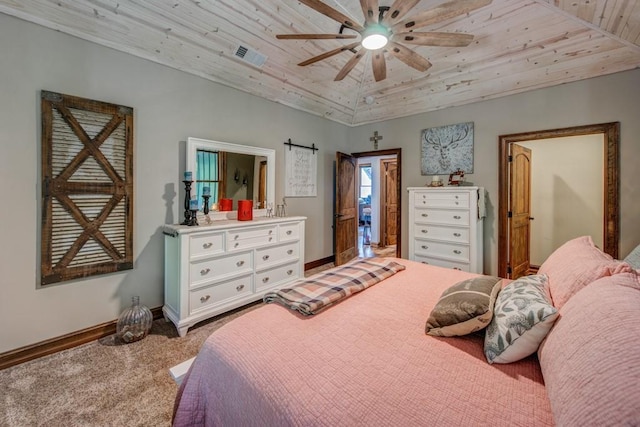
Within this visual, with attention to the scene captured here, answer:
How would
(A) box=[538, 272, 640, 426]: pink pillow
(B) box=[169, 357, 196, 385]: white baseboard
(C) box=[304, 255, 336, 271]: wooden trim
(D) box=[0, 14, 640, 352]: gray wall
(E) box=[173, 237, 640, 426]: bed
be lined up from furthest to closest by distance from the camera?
(C) box=[304, 255, 336, 271]: wooden trim, (D) box=[0, 14, 640, 352]: gray wall, (B) box=[169, 357, 196, 385]: white baseboard, (E) box=[173, 237, 640, 426]: bed, (A) box=[538, 272, 640, 426]: pink pillow

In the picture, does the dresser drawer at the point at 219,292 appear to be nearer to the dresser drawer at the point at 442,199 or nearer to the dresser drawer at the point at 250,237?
the dresser drawer at the point at 250,237

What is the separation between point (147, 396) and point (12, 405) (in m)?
0.79

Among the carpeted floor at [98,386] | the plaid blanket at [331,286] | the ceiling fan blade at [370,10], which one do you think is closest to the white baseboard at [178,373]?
the carpeted floor at [98,386]

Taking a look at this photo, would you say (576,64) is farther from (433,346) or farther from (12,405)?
(12,405)

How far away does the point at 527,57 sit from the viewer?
3002 mm

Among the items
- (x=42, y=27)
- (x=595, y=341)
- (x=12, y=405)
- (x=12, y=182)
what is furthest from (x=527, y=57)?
(x=12, y=405)

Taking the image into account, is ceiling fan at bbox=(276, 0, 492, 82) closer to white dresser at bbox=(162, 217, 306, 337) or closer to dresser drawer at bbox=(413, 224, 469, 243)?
white dresser at bbox=(162, 217, 306, 337)

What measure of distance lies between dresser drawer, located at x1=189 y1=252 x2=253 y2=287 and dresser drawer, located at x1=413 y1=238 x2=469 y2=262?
2.37 m

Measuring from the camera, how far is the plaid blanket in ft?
4.83

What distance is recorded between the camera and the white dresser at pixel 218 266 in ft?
8.27

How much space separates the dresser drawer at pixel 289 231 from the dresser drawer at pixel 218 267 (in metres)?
0.50

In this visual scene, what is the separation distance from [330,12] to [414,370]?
2.13 meters

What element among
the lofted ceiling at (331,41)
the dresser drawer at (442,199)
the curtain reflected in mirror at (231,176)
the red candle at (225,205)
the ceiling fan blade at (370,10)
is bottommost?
the red candle at (225,205)

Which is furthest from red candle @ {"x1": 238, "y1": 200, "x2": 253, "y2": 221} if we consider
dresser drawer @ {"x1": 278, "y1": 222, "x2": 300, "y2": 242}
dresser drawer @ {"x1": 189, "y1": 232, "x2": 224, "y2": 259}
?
dresser drawer @ {"x1": 189, "y1": 232, "x2": 224, "y2": 259}
